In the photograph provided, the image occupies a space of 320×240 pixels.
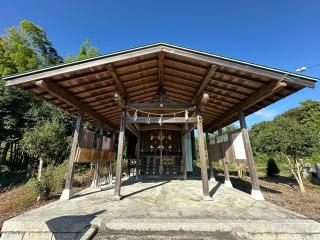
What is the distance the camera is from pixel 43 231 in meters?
3.21

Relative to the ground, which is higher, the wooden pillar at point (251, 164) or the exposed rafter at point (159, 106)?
the exposed rafter at point (159, 106)

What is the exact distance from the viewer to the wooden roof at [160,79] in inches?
183

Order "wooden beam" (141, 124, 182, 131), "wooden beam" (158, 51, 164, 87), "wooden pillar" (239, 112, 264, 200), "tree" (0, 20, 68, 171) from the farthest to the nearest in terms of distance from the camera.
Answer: "tree" (0, 20, 68, 171), "wooden beam" (141, 124, 182, 131), "wooden pillar" (239, 112, 264, 200), "wooden beam" (158, 51, 164, 87)

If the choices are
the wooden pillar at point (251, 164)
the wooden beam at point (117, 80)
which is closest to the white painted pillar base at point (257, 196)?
the wooden pillar at point (251, 164)

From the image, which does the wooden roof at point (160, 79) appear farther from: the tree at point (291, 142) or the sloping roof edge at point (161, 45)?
the tree at point (291, 142)

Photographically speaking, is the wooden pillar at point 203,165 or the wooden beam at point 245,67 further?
the wooden pillar at point 203,165

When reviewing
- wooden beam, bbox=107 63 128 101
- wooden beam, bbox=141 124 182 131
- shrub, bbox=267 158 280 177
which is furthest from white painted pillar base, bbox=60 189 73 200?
shrub, bbox=267 158 280 177

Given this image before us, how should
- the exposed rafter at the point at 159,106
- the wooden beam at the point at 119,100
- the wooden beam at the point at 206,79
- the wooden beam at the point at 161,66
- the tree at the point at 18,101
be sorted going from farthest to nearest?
the tree at the point at 18,101 → the exposed rafter at the point at 159,106 → the wooden beam at the point at 119,100 → the wooden beam at the point at 161,66 → the wooden beam at the point at 206,79

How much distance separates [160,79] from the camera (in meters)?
6.46

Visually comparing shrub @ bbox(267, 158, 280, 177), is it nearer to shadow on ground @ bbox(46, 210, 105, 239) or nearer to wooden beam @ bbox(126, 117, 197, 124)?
wooden beam @ bbox(126, 117, 197, 124)

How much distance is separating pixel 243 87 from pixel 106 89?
177 inches

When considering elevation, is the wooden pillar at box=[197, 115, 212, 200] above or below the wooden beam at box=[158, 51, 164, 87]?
below

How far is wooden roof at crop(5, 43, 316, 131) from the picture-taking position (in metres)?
4.66

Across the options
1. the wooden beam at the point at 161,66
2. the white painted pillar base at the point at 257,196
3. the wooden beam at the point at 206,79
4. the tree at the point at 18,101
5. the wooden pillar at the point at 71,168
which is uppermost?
the tree at the point at 18,101
